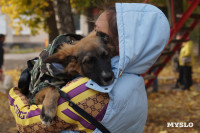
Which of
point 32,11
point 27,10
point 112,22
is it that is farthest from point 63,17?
point 27,10

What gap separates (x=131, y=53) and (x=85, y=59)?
0.54 meters

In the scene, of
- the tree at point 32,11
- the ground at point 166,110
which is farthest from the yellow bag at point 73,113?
the tree at point 32,11

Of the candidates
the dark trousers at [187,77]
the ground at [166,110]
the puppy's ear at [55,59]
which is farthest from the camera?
the dark trousers at [187,77]

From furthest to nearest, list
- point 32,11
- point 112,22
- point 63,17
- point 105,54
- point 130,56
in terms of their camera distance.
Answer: point 32,11 < point 63,17 < point 105,54 < point 112,22 < point 130,56

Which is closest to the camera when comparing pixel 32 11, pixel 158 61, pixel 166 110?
pixel 166 110

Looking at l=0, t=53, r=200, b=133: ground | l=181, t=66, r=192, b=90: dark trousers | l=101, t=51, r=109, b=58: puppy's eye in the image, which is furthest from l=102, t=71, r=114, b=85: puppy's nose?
l=181, t=66, r=192, b=90: dark trousers

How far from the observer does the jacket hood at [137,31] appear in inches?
72.0

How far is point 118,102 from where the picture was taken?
1.83 m

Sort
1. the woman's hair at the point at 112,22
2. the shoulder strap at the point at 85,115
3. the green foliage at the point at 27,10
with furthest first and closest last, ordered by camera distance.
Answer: the green foliage at the point at 27,10 < the woman's hair at the point at 112,22 < the shoulder strap at the point at 85,115

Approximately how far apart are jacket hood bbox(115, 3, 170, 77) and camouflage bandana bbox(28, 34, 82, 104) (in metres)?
0.66

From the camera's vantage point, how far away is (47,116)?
6.29 ft

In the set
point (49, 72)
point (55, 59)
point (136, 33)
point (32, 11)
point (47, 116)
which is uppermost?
point (136, 33)

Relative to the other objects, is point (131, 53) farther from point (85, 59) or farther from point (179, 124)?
point (179, 124)

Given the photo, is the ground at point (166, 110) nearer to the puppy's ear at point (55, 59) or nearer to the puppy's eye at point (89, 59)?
the puppy's ear at point (55, 59)
